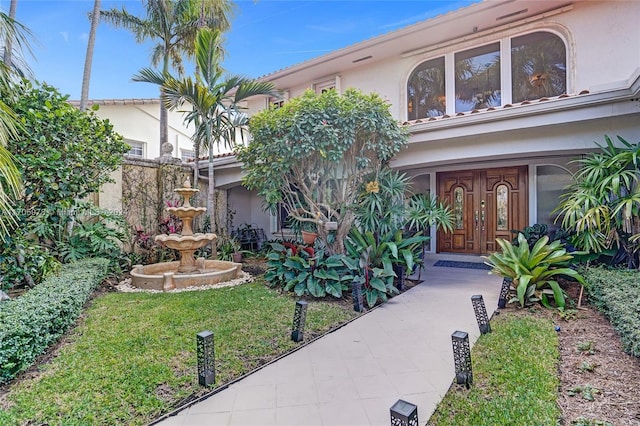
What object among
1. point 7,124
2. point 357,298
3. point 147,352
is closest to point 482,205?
point 357,298

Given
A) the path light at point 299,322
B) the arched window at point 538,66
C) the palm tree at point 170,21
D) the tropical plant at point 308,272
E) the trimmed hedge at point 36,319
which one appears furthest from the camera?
the palm tree at point 170,21

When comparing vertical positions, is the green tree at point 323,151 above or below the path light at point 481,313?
above

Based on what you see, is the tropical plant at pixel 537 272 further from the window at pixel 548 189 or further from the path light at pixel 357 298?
the window at pixel 548 189

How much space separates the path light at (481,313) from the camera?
14.4 feet

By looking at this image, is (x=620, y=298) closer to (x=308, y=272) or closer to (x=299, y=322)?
(x=299, y=322)

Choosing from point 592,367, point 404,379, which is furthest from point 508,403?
point 592,367

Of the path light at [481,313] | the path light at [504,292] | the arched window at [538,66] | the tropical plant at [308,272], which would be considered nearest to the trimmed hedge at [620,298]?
the path light at [504,292]

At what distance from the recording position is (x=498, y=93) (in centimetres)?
871

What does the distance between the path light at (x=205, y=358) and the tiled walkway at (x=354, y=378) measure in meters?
0.21

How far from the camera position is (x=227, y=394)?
3.18 m

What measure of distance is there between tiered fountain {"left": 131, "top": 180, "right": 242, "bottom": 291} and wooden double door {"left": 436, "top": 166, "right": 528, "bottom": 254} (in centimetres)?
669

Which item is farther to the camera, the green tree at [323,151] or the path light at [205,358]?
the green tree at [323,151]

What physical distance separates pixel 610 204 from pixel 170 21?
1602 cm

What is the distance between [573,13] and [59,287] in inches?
453
